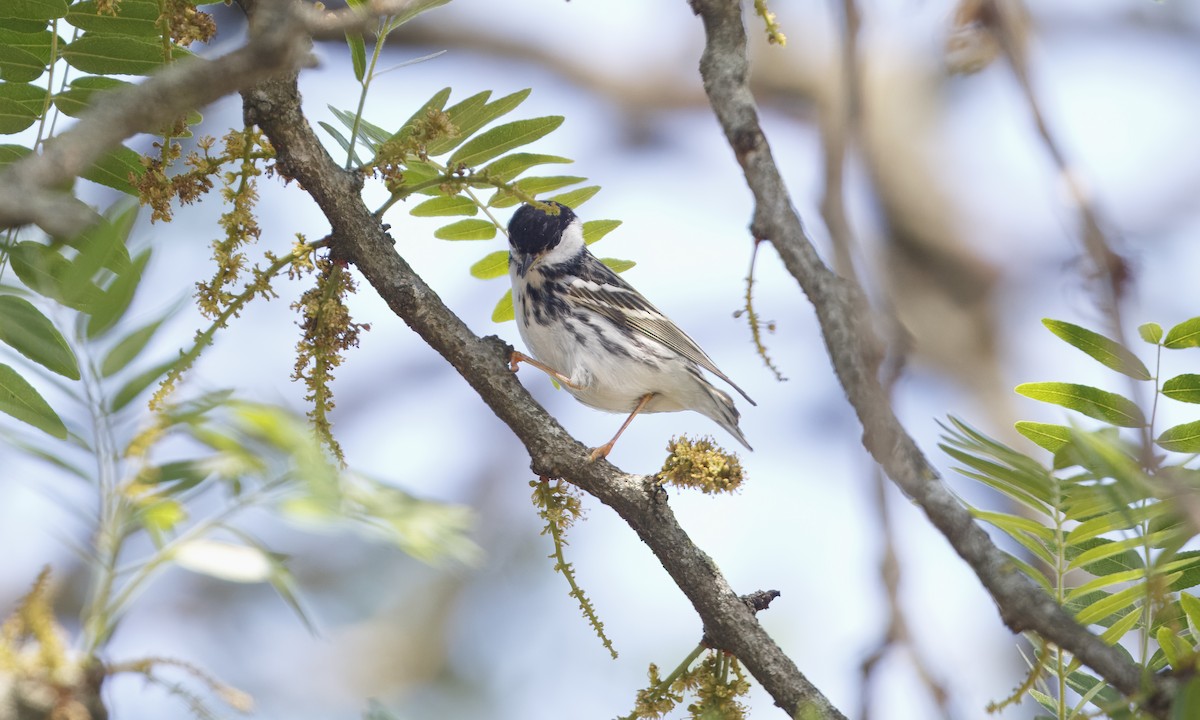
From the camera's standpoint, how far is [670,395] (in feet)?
15.2

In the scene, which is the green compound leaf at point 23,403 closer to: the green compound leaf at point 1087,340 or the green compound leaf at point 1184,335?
the green compound leaf at point 1087,340

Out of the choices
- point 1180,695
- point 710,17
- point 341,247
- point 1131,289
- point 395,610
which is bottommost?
point 1180,695

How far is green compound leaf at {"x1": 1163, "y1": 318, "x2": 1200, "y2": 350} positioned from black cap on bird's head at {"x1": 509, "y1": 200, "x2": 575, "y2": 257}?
246cm

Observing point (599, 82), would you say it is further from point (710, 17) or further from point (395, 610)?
point (710, 17)

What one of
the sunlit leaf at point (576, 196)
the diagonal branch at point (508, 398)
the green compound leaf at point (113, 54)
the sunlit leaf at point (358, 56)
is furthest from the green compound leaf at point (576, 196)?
the green compound leaf at point (113, 54)

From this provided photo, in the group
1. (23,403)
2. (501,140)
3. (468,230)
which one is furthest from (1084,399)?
(23,403)

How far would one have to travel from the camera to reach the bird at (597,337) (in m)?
4.40

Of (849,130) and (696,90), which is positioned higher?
(696,90)

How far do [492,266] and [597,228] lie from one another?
0.45 m

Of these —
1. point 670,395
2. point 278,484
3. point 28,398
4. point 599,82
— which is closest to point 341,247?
point 28,398

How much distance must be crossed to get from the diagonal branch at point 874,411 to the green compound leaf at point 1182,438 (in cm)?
66

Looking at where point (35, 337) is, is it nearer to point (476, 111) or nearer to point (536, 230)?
point (476, 111)

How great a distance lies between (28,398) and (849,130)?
1.57 m

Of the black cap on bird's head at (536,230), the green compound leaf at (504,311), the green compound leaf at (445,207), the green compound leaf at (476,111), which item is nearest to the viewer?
the green compound leaf at (476,111)
